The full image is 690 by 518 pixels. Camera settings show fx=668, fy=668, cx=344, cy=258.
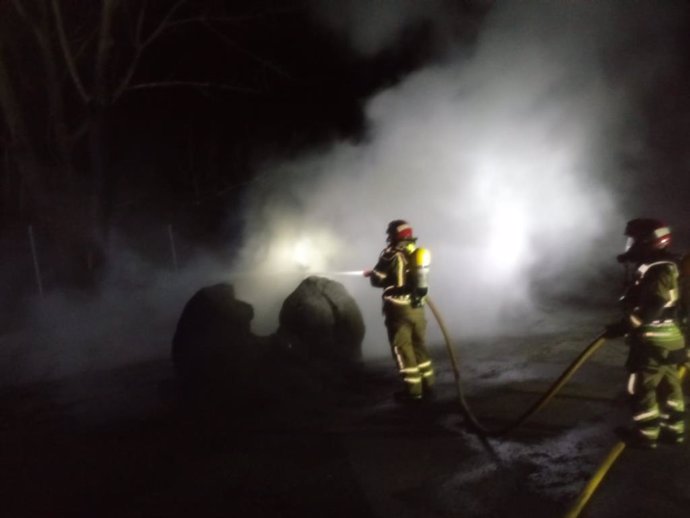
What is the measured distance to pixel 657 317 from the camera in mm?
4500

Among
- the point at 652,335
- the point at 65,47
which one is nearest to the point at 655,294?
the point at 652,335

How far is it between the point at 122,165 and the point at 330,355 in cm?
1155

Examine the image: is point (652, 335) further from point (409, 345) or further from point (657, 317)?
point (409, 345)

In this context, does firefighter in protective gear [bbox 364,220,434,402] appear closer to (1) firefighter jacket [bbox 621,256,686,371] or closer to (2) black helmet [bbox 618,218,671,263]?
(2) black helmet [bbox 618,218,671,263]

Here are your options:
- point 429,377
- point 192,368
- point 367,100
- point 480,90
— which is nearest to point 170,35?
point 367,100

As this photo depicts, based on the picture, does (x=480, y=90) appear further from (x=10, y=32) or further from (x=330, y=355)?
(x=10, y=32)

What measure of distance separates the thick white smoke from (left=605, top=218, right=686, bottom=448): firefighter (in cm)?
548

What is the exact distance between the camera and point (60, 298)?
1309 cm

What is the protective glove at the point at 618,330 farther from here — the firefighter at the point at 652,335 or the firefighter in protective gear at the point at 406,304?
the firefighter in protective gear at the point at 406,304

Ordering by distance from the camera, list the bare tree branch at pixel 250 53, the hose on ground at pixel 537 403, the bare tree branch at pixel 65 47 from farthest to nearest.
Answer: the bare tree branch at pixel 250 53
the bare tree branch at pixel 65 47
the hose on ground at pixel 537 403

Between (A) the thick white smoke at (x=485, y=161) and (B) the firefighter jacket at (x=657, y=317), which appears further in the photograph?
(A) the thick white smoke at (x=485, y=161)

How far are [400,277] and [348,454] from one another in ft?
5.92

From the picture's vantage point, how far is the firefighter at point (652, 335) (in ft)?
14.8

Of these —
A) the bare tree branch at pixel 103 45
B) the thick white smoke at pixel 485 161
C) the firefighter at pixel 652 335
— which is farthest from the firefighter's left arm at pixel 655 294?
the bare tree branch at pixel 103 45
